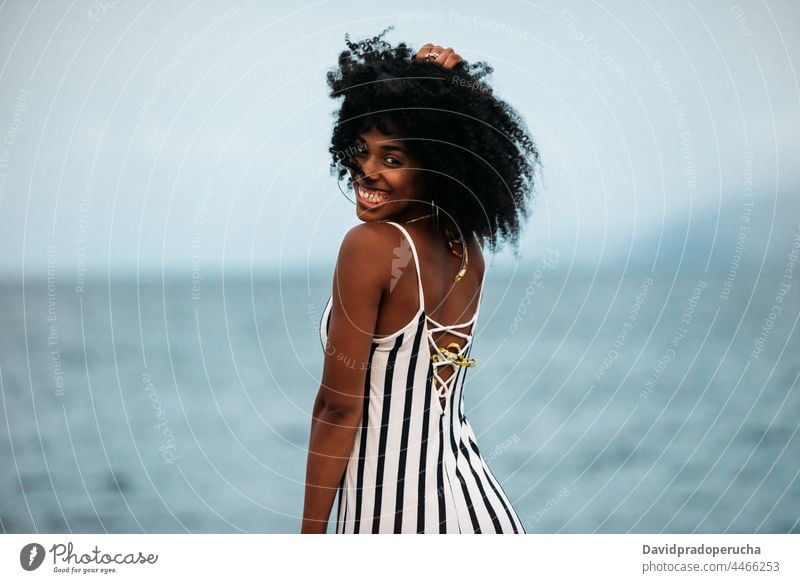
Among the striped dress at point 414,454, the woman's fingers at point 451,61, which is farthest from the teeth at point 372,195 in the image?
the woman's fingers at point 451,61

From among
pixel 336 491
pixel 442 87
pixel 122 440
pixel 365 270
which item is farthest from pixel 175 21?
pixel 122 440

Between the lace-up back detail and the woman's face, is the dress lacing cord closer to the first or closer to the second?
the lace-up back detail

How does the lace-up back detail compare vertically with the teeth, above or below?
below

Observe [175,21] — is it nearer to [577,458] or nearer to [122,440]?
[577,458]

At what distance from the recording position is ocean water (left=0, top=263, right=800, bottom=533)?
14.7 ft

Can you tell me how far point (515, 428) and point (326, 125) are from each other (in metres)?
4.73

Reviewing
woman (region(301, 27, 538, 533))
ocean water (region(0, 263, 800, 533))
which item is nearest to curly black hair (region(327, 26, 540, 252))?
woman (region(301, 27, 538, 533))

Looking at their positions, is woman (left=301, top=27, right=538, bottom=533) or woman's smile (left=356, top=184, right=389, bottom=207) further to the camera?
woman's smile (left=356, top=184, right=389, bottom=207)

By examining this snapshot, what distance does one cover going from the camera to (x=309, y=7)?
7.15 feet

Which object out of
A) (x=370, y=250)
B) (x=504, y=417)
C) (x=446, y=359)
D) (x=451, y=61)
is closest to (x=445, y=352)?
(x=446, y=359)

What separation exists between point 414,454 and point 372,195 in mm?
419

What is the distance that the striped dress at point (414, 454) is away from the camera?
1433mm

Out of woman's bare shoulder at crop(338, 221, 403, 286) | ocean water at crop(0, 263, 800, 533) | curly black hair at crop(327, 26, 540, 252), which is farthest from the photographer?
ocean water at crop(0, 263, 800, 533)

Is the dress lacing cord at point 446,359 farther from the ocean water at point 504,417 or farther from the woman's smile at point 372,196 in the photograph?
the ocean water at point 504,417
